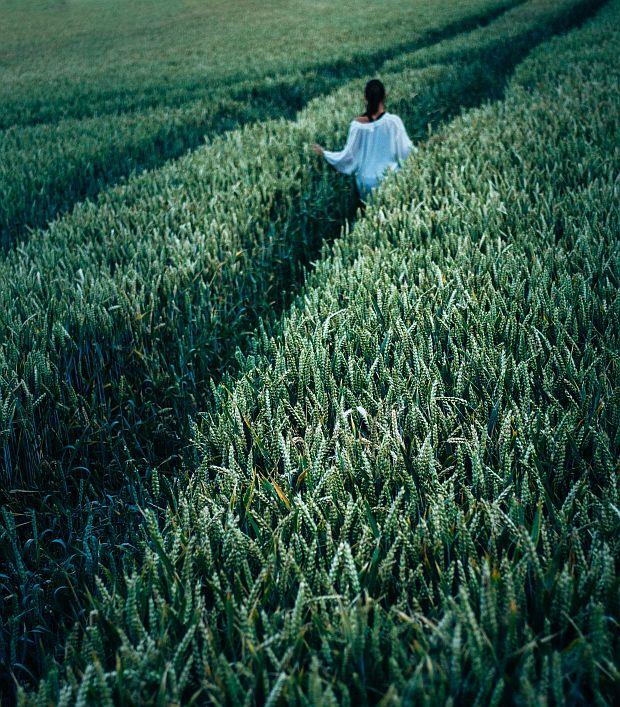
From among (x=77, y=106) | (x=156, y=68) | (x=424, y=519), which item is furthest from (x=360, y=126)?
(x=156, y=68)

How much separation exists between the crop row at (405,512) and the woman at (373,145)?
2.88 m

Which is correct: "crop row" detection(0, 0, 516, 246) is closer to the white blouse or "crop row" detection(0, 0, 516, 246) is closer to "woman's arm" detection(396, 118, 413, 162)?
the white blouse

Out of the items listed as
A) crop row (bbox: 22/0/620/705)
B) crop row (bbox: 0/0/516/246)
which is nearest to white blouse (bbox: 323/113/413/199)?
crop row (bbox: 0/0/516/246)

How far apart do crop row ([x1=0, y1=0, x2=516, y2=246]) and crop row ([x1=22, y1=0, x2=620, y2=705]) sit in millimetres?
4048

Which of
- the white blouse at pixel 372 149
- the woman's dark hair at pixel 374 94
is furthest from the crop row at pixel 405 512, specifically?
the woman's dark hair at pixel 374 94

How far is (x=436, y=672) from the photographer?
877 mm

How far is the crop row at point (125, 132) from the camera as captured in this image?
18.9ft

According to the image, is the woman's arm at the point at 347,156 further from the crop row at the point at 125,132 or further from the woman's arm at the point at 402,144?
the crop row at the point at 125,132

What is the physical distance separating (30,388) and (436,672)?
1874 mm

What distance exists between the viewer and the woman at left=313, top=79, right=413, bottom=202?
5098 millimetres

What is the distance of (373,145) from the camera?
5.13 m

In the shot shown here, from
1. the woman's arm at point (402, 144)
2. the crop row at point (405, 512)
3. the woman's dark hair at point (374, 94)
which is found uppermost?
the woman's dark hair at point (374, 94)

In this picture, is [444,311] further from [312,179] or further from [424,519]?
[312,179]

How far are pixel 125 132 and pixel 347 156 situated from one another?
4.31 metres
